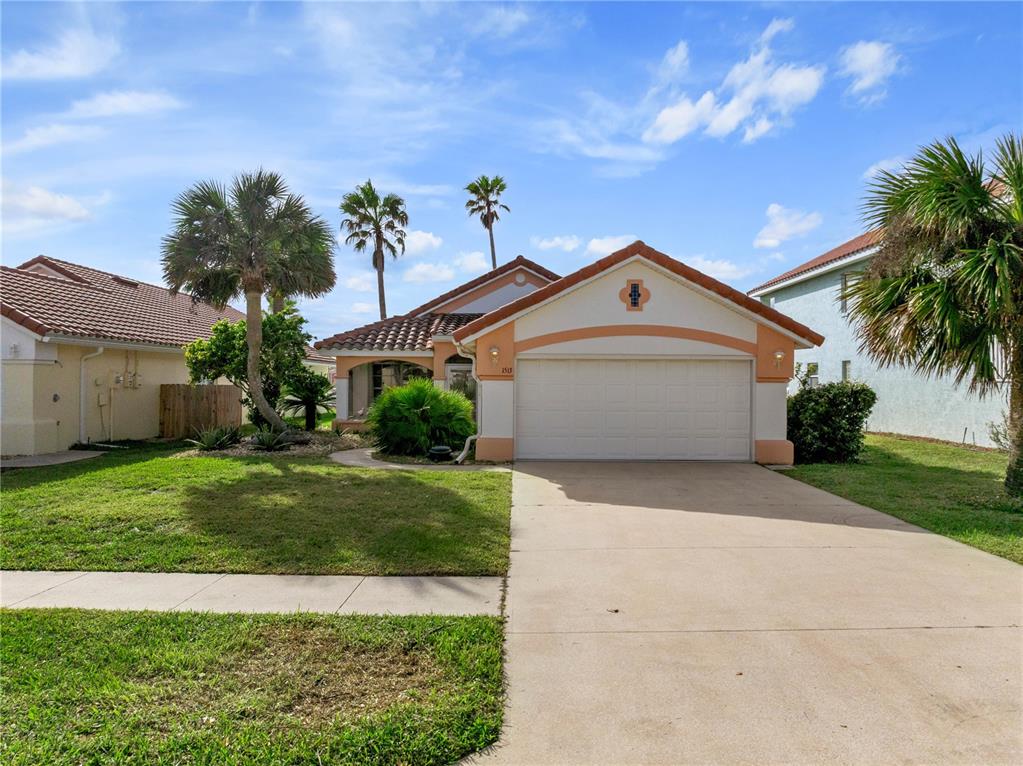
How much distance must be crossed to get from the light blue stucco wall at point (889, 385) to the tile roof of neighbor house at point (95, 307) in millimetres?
17971

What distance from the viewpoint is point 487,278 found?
70.5 feet

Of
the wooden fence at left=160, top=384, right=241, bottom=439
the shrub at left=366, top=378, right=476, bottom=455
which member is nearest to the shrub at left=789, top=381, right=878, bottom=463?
the shrub at left=366, top=378, right=476, bottom=455

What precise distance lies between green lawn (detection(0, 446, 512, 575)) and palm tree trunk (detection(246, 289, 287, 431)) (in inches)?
147

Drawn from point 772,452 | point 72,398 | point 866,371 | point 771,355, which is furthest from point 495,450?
point 866,371

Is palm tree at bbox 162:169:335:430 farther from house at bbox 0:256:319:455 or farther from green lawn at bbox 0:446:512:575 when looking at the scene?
green lawn at bbox 0:446:512:575

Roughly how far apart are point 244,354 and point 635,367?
406 inches

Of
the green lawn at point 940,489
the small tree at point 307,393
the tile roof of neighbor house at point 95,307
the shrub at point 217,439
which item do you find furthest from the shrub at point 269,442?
the green lawn at point 940,489

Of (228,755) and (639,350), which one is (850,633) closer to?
(228,755)

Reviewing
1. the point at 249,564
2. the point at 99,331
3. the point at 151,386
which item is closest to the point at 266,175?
Result: the point at 99,331

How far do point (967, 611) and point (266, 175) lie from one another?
48.4ft

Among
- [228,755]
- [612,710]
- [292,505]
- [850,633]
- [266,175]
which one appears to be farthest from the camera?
[266,175]

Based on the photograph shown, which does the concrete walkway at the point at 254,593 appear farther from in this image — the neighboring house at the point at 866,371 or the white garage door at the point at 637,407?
the neighboring house at the point at 866,371

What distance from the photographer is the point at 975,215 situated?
877 cm

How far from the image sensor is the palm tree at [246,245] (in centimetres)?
1412
